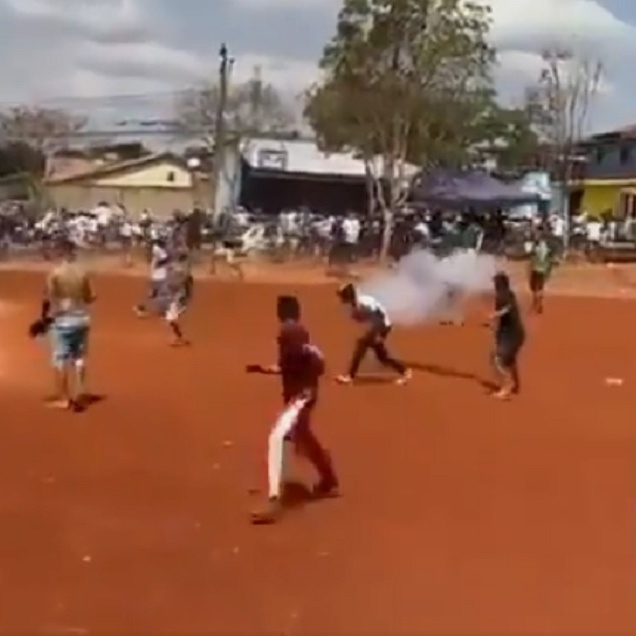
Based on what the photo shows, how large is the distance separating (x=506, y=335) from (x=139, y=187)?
50269mm

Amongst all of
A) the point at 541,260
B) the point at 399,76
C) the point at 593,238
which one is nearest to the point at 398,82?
the point at 399,76

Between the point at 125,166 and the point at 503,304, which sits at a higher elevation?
the point at 503,304

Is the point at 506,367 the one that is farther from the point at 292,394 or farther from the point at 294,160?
the point at 294,160

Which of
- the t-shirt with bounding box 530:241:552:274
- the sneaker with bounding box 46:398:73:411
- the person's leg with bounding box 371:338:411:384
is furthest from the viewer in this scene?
the t-shirt with bounding box 530:241:552:274

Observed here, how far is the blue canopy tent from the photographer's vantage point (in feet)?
164

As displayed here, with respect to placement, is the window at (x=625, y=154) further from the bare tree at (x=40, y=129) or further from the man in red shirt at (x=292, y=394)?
the man in red shirt at (x=292, y=394)

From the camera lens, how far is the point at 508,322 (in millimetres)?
17109

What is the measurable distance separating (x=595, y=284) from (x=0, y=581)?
3075 centimetres

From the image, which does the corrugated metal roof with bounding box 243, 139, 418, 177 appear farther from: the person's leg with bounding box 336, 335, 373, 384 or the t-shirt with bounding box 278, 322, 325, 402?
the t-shirt with bounding box 278, 322, 325, 402

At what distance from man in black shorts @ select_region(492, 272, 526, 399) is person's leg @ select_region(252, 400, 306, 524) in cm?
630

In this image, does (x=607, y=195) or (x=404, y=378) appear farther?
(x=607, y=195)

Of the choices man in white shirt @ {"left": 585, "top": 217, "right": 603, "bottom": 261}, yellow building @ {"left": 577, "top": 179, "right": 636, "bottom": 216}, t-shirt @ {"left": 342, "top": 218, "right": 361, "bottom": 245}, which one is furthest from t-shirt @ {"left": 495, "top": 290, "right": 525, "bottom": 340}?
yellow building @ {"left": 577, "top": 179, "right": 636, "bottom": 216}

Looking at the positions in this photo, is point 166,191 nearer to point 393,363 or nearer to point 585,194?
point 585,194

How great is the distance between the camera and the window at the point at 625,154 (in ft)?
210
